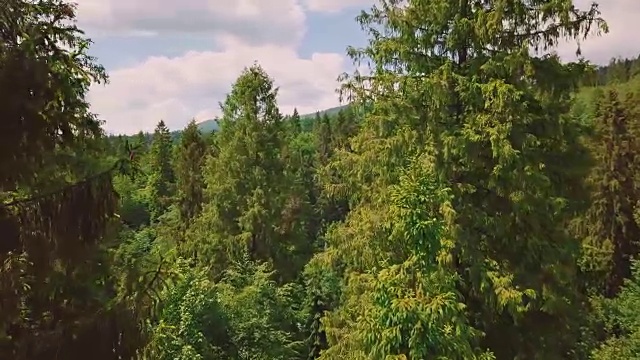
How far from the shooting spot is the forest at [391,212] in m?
6.33

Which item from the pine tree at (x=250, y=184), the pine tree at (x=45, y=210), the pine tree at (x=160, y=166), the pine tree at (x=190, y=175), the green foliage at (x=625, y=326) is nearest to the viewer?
the pine tree at (x=45, y=210)

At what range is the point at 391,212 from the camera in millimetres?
8883

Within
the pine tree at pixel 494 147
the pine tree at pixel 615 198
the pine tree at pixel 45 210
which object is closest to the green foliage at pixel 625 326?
the pine tree at pixel 494 147

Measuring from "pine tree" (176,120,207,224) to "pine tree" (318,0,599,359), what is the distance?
1822cm

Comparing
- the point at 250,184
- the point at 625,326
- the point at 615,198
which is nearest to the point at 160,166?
the point at 250,184

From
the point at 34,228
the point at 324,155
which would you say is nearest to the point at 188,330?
the point at 34,228

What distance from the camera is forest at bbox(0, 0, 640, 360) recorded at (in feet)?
20.8

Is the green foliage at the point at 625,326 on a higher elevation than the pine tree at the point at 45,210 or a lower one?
lower

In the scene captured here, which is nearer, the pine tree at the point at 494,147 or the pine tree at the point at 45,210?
the pine tree at the point at 45,210

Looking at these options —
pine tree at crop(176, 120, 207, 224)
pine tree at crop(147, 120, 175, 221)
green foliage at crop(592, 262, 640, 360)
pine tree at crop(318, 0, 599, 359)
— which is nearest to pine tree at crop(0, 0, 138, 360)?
pine tree at crop(318, 0, 599, 359)

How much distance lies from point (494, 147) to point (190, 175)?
20531mm

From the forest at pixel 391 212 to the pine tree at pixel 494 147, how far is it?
1.1 inches

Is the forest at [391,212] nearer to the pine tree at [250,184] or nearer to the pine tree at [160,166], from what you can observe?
the pine tree at [250,184]

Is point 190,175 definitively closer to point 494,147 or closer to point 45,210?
point 494,147
